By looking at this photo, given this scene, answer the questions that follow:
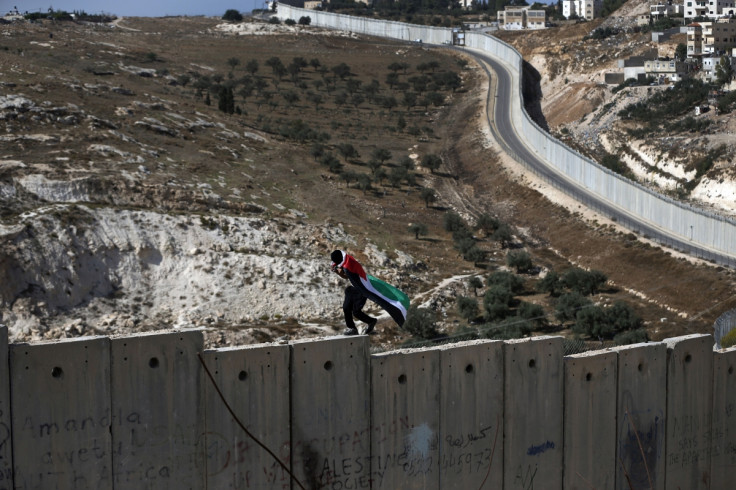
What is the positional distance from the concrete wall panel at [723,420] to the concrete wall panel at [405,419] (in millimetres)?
5071

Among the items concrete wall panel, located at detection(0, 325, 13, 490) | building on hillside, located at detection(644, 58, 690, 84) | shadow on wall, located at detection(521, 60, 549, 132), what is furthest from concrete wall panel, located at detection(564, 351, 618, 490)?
building on hillside, located at detection(644, 58, 690, 84)

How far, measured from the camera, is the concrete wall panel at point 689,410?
15.0m

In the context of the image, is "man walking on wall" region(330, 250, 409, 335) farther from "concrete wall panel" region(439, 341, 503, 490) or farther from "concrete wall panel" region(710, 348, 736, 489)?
"concrete wall panel" region(710, 348, 736, 489)

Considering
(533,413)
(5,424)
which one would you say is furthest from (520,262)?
(5,424)

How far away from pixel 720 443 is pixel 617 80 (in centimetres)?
9556

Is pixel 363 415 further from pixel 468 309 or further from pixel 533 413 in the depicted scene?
pixel 468 309

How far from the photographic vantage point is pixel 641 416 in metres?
14.8

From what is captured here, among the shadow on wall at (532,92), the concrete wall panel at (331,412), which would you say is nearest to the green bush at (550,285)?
the concrete wall panel at (331,412)

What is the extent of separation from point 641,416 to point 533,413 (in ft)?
6.43

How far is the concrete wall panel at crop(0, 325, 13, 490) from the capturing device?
10891 millimetres

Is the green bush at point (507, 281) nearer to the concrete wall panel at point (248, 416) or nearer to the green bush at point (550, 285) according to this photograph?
the green bush at point (550, 285)

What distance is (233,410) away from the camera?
12.2 m

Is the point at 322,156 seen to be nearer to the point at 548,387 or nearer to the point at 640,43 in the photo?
the point at 548,387

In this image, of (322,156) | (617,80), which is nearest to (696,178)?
(322,156)
